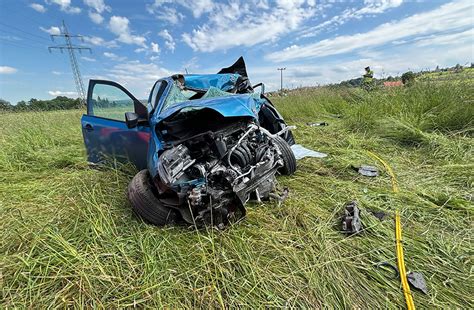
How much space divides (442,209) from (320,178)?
1.26 metres

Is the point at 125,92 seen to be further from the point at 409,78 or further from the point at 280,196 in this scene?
the point at 409,78

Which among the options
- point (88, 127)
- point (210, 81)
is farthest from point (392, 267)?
point (88, 127)

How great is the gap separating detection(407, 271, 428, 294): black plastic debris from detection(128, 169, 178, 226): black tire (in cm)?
189

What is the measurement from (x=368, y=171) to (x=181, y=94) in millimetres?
2722

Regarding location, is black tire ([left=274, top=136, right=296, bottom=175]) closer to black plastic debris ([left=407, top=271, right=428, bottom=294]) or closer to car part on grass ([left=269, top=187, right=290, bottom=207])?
car part on grass ([left=269, top=187, right=290, bottom=207])

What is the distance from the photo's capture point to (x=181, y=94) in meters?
3.05

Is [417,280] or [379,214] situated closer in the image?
[417,280]

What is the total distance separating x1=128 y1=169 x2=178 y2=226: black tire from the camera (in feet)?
7.02

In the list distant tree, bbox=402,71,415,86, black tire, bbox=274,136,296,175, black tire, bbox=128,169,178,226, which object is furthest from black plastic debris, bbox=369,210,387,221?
distant tree, bbox=402,71,415,86

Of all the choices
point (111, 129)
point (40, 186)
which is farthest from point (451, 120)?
point (40, 186)

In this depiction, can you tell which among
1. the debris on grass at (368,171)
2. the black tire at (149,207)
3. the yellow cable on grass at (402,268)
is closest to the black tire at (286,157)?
the debris on grass at (368,171)

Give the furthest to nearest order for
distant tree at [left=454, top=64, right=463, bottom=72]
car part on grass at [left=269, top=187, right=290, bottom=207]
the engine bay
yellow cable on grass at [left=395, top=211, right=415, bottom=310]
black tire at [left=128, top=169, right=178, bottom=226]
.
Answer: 1. distant tree at [left=454, top=64, right=463, bottom=72]
2. car part on grass at [left=269, top=187, right=290, bottom=207]
3. black tire at [left=128, top=169, right=178, bottom=226]
4. the engine bay
5. yellow cable on grass at [left=395, top=211, right=415, bottom=310]

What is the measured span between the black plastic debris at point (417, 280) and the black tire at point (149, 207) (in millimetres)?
1888

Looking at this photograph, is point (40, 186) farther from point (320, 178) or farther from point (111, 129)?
point (320, 178)
